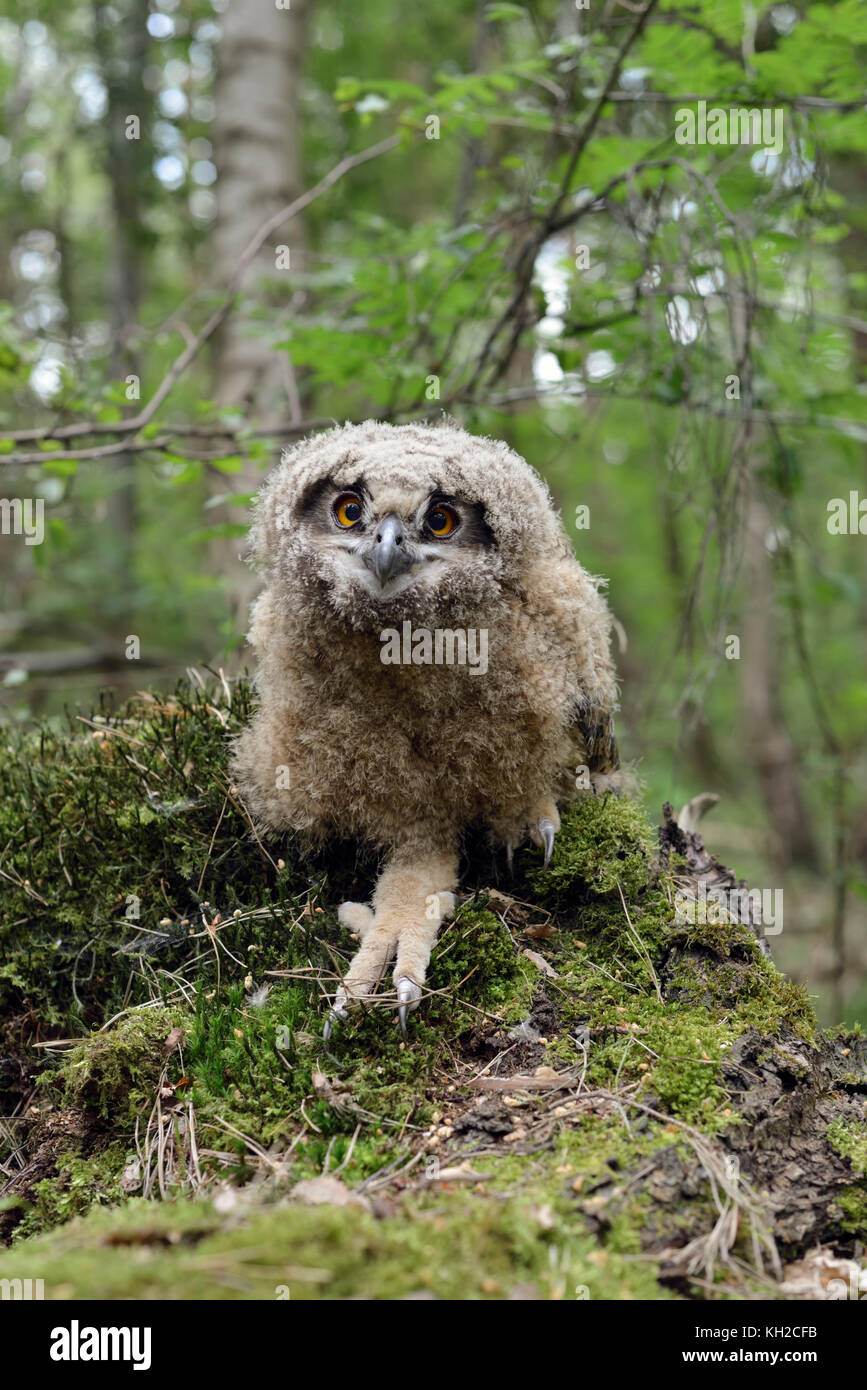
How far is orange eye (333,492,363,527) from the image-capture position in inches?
129

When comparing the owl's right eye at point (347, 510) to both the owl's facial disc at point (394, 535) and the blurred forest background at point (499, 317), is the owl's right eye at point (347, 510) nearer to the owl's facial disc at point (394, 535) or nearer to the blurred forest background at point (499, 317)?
the owl's facial disc at point (394, 535)

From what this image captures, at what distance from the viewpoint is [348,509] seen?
10.8 feet

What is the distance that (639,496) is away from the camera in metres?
16.0

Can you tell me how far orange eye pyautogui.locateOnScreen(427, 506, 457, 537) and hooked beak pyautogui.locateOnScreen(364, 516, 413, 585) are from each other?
0.58ft

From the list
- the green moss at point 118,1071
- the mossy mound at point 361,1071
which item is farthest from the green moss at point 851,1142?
the green moss at point 118,1071

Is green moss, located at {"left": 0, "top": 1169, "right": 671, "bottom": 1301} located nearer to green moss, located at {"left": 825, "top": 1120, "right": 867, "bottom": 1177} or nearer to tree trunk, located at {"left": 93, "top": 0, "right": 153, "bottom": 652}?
green moss, located at {"left": 825, "top": 1120, "right": 867, "bottom": 1177}

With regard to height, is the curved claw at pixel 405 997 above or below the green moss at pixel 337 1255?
above

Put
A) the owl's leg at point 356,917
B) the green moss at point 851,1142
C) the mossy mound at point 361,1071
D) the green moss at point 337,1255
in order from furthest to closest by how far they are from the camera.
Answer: the owl's leg at point 356,917 → the green moss at point 851,1142 → the mossy mound at point 361,1071 → the green moss at point 337,1255

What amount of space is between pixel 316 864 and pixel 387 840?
36 cm

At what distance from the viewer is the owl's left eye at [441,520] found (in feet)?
10.6

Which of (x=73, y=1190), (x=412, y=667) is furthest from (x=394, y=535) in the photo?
(x=73, y=1190)

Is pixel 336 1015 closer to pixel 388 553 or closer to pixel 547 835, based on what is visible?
pixel 547 835

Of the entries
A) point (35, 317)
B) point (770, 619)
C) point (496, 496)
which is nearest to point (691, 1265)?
point (496, 496)

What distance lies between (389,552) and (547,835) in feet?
4.18
